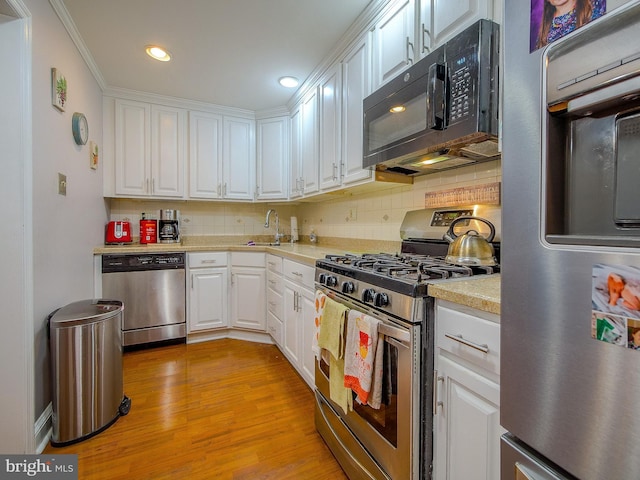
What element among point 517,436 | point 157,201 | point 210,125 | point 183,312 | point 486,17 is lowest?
point 183,312

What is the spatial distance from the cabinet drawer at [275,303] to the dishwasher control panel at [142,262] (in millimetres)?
863

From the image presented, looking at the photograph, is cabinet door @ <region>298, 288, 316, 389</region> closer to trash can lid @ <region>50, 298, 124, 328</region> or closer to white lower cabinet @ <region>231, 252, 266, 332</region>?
white lower cabinet @ <region>231, 252, 266, 332</region>

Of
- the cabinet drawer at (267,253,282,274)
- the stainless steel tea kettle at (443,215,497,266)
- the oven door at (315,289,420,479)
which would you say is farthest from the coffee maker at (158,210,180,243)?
the stainless steel tea kettle at (443,215,497,266)

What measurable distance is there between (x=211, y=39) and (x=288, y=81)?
0.74m

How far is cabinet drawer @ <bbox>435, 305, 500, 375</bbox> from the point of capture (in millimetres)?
768

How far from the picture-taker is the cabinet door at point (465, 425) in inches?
30.8

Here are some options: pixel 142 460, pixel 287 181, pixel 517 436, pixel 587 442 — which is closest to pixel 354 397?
pixel 517 436

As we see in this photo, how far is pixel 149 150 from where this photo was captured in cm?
292

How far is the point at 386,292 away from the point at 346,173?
1178mm

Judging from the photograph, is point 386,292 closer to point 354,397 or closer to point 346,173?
point 354,397

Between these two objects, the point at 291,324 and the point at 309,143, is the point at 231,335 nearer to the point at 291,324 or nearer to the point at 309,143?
the point at 291,324

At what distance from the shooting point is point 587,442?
50cm

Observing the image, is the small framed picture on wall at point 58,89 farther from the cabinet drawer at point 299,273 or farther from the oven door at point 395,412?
the oven door at point 395,412

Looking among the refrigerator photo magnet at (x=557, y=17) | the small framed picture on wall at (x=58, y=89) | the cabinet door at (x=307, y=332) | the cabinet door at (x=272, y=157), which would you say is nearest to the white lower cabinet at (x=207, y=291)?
the cabinet door at (x=272, y=157)
